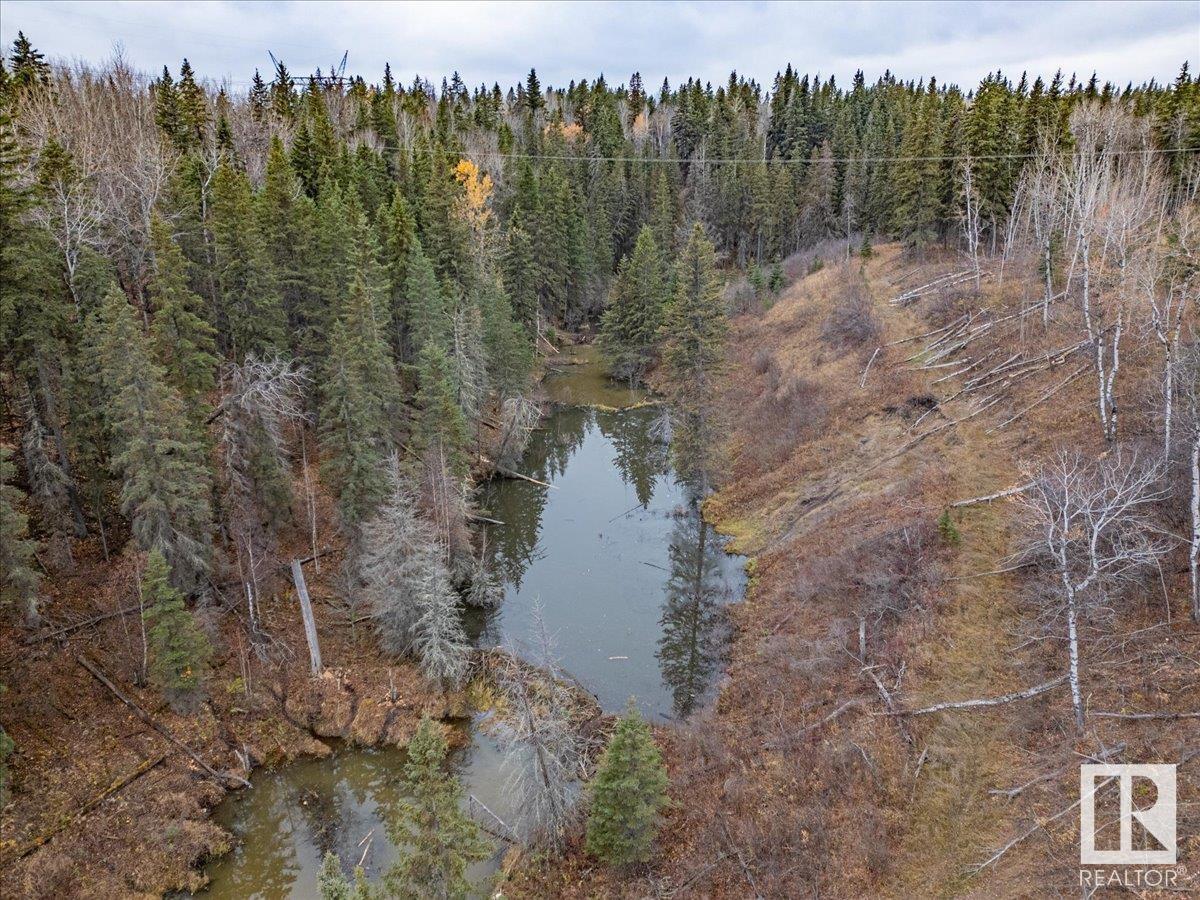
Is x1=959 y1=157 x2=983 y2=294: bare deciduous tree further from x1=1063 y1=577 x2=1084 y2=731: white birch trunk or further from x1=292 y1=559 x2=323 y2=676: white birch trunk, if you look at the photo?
x1=292 y1=559 x2=323 y2=676: white birch trunk

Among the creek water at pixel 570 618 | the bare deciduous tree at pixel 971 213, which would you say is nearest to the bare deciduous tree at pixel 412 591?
the creek water at pixel 570 618

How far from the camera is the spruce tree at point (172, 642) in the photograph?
22.1 m

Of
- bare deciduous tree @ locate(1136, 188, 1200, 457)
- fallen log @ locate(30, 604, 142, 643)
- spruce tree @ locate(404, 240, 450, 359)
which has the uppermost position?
spruce tree @ locate(404, 240, 450, 359)

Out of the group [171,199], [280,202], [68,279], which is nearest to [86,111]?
[171,199]

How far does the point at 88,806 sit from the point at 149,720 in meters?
3.35

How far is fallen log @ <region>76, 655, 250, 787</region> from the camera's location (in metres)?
22.9

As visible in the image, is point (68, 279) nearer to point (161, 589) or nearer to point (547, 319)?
point (161, 589)

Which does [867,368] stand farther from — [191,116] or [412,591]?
[191,116]

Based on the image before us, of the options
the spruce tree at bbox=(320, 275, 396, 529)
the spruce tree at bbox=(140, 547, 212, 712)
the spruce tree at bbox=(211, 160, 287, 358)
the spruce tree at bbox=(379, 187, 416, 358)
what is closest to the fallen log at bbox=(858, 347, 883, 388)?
the spruce tree at bbox=(379, 187, 416, 358)

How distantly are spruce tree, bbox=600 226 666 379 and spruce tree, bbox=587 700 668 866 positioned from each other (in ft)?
154

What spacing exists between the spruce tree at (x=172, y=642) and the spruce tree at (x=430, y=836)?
12.3 meters

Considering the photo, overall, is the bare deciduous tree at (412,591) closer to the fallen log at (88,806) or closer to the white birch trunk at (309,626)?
the white birch trunk at (309,626)

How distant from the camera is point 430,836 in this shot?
1411cm

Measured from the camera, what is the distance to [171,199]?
3472cm
